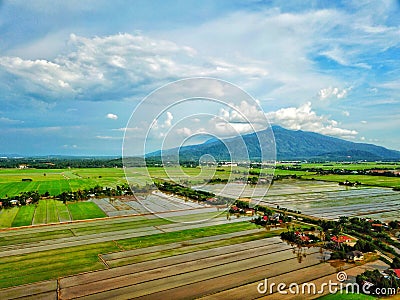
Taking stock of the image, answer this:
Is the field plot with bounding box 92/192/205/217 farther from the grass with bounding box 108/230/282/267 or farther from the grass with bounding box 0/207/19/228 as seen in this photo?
the grass with bounding box 108/230/282/267

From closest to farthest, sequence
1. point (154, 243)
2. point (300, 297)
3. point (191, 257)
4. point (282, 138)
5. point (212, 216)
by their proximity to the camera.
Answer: point (300, 297), point (191, 257), point (154, 243), point (212, 216), point (282, 138)

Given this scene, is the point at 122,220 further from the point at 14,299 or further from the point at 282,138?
the point at 282,138

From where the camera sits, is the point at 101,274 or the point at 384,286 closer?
the point at 384,286

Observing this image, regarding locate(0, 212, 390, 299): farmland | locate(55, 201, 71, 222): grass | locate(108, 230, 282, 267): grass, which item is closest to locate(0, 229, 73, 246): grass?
locate(0, 212, 390, 299): farmland

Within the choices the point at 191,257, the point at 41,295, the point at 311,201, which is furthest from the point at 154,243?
the point at 311,201

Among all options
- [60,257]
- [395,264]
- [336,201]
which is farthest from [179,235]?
[336,201]
